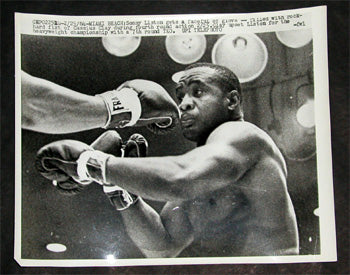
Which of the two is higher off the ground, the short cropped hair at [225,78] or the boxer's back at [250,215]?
the short cropped hair at [225,78]

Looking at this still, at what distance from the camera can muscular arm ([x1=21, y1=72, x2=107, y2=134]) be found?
2.97 ft

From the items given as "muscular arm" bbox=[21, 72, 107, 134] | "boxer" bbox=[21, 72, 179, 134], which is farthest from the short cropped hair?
"muscular arm" bbox=[21, 72, 107, 134]

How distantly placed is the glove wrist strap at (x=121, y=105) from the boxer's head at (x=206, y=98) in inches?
4.0

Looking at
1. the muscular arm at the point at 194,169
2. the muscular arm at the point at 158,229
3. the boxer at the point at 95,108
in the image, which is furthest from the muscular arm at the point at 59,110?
the muscular arm at the point at 158,229

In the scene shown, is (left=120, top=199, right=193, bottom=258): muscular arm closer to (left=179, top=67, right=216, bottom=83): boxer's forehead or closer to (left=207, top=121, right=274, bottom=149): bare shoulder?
(left=207, top=121, right=274, bottom=149): bare shoulder

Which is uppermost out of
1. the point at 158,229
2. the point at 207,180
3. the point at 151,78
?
the point at 151,78

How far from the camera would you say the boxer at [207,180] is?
→ 860mm

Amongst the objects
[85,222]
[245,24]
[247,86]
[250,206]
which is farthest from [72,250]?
[245,24]

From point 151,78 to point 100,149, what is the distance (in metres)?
0.20

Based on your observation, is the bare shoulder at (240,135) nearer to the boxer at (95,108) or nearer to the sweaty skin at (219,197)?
the sweaty skin at (219,197)

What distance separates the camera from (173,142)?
907 mm

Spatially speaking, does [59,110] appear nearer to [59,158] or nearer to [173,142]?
[59,158]

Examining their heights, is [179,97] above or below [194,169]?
above

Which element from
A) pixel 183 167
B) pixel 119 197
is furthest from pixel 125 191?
pixel 183 167
